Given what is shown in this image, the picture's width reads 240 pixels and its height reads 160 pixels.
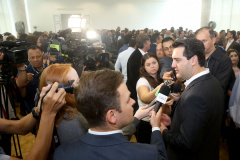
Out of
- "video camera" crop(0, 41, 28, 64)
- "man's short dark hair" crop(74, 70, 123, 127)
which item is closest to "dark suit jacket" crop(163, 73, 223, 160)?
"man's short dark hair" crop(74, 70, 123, 127)

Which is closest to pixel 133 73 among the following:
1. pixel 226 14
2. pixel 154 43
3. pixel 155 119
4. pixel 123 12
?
pixel 155 119

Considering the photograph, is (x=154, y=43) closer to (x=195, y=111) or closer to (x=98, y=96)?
(x=195, y=111)

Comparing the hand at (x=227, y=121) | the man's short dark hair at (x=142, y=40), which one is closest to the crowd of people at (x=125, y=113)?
the hand at (x=227, y=121)

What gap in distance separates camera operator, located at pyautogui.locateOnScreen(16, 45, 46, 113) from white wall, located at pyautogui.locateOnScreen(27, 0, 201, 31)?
44.4 ft

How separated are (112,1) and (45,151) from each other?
16.3 m

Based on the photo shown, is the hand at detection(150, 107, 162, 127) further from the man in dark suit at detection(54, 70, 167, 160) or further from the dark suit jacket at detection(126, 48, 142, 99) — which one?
the dark suit jacket at detection(126, 48, 142, 99)

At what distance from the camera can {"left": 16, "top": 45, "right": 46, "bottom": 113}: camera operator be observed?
1.94 m

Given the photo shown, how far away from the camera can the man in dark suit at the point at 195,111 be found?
121 centimetres

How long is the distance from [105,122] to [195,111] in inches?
27.6

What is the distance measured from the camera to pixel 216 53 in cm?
223

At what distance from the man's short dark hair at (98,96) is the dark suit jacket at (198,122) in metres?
0.65

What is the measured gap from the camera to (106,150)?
723 mm

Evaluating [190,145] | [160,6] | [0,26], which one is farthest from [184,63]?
[160,6]

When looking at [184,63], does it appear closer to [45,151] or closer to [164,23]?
[45,151]
